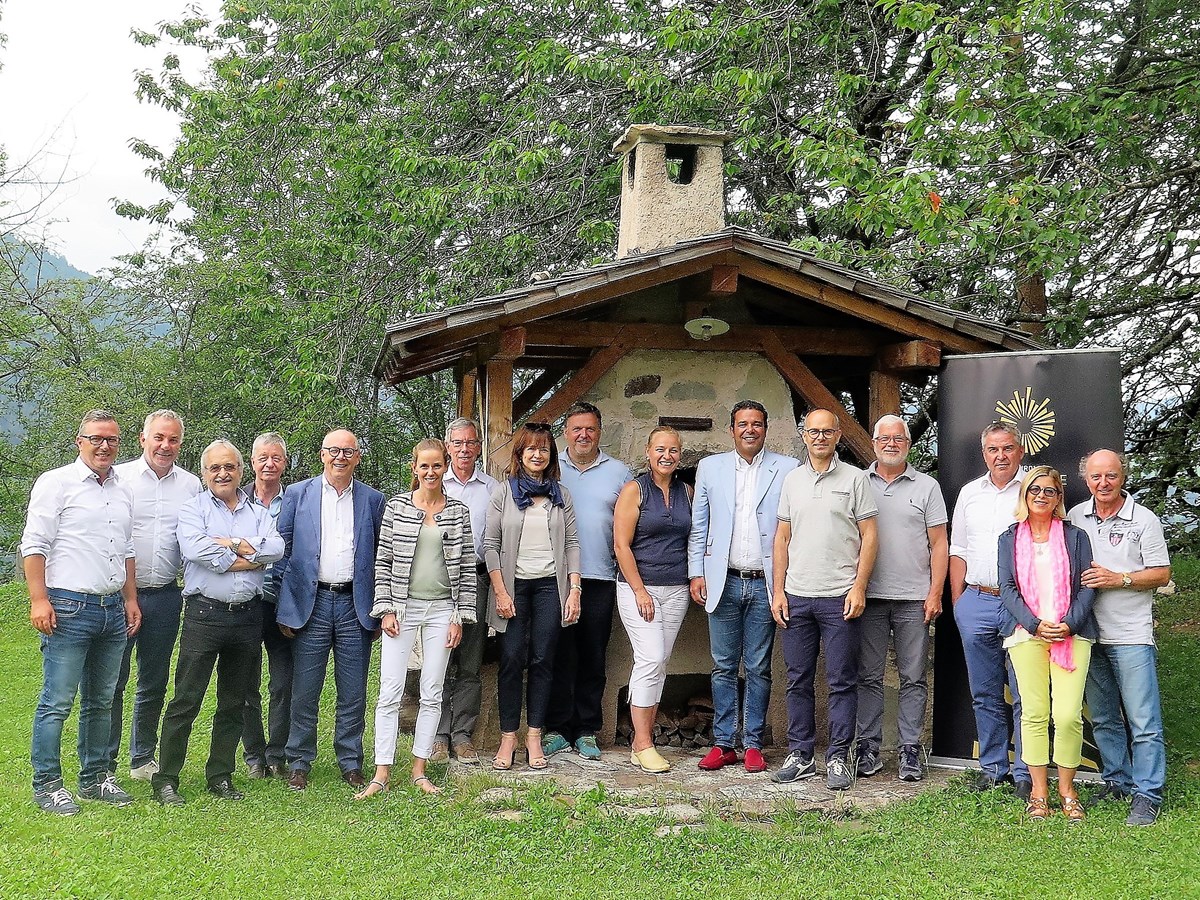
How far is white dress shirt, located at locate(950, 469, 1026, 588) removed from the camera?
5.27 m

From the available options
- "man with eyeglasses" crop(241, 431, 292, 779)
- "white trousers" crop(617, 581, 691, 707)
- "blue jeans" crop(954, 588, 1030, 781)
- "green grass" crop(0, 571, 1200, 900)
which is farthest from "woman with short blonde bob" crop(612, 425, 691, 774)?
"man with eyeglasses" crop(241, 431, 292, 779)

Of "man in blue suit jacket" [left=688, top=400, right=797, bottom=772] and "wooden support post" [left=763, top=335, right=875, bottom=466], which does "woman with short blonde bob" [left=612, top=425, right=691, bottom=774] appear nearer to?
"man in blue suit jacket" [left=688, top=400, right=797, bottom=772]

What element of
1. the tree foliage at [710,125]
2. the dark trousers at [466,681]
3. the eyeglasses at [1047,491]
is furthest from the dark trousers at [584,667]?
the tree foliage at [710,125]

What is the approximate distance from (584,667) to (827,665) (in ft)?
4.59

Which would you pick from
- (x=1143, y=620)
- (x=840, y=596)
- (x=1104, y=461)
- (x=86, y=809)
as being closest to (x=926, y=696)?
(x=840, y=596)

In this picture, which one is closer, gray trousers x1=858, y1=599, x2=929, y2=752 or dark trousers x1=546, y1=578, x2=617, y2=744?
gray trousers x1=858, y1=599, x2=929, y2=752

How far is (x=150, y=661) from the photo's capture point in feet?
17.6

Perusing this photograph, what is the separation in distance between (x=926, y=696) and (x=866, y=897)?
69.6 inches

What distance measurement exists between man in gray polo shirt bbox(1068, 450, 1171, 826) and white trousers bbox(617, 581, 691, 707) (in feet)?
6.63

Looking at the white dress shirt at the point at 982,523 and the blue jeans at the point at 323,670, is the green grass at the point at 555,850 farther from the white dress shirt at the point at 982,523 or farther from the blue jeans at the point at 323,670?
the white dress shirt at the point at 982,523

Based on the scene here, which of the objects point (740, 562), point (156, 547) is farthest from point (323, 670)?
point (740, 562)

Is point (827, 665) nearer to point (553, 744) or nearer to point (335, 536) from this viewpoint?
point (553, 744)

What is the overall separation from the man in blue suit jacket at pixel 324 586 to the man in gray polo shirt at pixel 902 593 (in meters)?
2.58

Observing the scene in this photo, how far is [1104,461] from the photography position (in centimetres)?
499
